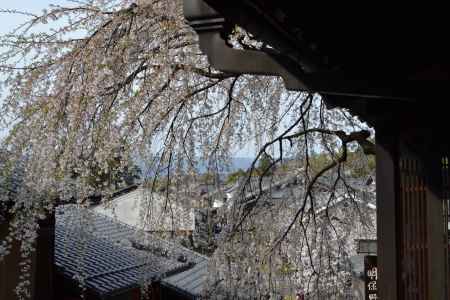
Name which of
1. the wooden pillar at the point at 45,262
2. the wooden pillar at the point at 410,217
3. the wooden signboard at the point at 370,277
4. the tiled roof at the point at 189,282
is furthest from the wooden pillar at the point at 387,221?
the tiled roof at the point at 189,282

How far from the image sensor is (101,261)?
29.1ft

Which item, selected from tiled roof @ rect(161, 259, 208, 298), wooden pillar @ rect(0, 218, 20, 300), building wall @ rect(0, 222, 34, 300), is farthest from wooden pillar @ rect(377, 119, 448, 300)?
tiled roof @ rect(161, 259, 208, 298)

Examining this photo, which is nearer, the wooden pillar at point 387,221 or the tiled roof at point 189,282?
the wooden pillar at point 387,221

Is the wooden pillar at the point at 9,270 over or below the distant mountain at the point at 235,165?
below

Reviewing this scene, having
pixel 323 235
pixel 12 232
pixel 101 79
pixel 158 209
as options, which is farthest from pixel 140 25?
pixel 323 235

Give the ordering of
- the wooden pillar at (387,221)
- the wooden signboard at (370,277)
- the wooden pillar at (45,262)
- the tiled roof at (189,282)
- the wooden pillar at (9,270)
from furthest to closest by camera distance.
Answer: the tiled roof at (189,282)
the wooden pillar at (45,262)
the wooden signboard at (370,277)
the wooden pillar at (9,270)
the wooden pillar at (387,221)

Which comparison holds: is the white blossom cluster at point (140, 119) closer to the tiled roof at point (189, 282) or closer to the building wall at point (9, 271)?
the building wall at point (9, 271)

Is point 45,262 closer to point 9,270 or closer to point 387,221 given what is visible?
point 9,270

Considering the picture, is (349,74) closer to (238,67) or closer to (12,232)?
(238,67)

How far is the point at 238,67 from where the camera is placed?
74.8 inches

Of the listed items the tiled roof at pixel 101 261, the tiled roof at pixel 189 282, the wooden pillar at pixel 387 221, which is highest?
the wooden pillar at pixel 387 221

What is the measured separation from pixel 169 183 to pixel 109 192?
589 millimetres

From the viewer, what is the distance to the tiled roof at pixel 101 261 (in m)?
7.22

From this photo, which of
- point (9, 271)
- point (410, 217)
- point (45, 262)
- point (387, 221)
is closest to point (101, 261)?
point (45, 262)
